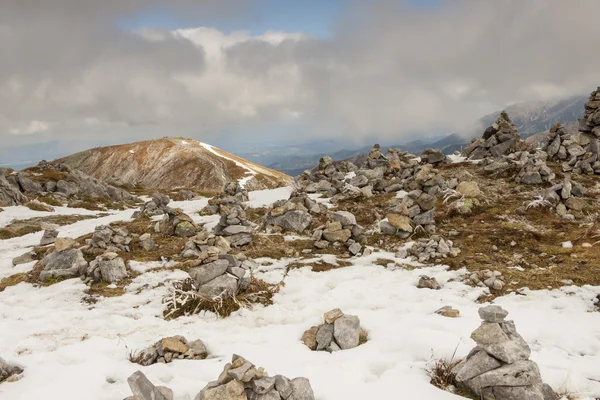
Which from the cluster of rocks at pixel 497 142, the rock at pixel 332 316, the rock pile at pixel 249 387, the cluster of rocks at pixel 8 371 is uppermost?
the cluster of rocks at pixel 497 142

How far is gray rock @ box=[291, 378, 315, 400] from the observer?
6.35 metres

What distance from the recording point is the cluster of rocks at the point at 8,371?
7.43 metres

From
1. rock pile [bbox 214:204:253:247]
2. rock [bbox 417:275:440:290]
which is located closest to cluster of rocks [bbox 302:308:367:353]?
rock [bbox 417:275:440:290]

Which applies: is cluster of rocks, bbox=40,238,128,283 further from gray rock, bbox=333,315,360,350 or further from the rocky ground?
gray rock, bbox=333,315,360,350

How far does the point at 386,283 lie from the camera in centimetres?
1349

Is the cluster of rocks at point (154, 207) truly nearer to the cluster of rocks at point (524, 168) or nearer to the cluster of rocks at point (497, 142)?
the cluster of rocks at point (524, 168)

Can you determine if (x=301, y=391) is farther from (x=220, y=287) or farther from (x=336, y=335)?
(x=220, y=287)

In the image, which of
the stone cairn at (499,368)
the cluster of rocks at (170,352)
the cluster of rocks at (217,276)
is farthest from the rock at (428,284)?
the cluster of rocks at (170,352)

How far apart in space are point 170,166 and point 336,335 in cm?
16348

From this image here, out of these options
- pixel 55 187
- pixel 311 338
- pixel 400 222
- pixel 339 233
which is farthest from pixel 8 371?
Result: pixel 55 187

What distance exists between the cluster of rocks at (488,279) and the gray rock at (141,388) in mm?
11442

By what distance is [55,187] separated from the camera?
55.2 m

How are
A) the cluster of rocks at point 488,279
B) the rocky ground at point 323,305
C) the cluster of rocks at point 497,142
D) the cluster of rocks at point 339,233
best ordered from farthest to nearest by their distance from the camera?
the cluster of rocks at point 497,142 < the cluster of rocks at point 339,233 < the cluster of rocks at point 488,279 < the rocky ground at point 323,305

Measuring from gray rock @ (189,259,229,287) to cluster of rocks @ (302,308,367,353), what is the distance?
457cm
